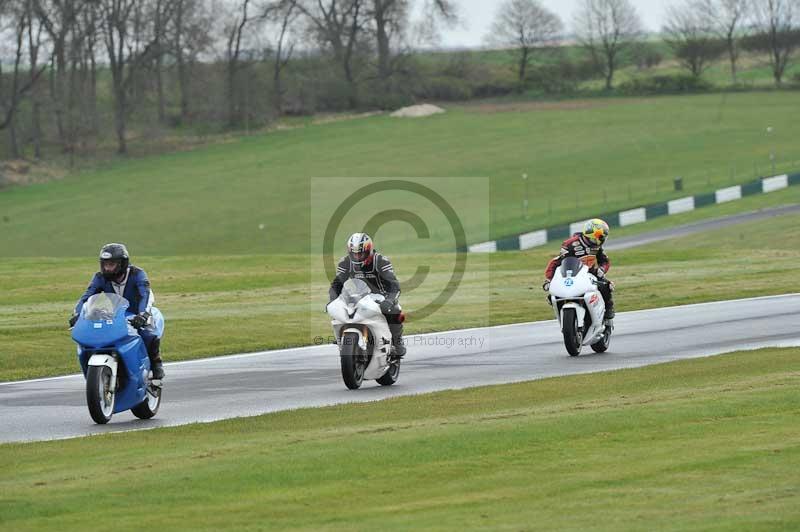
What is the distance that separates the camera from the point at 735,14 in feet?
408

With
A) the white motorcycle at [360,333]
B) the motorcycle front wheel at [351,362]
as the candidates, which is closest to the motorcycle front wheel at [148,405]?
the white motorcycle at [360,333]

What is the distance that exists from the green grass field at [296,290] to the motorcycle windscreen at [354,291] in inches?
234

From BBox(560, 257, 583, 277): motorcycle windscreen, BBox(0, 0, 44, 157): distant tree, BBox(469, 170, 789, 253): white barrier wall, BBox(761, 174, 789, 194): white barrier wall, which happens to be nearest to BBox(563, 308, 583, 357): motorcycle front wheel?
BBox(560, 257, 583, 277): motorcycle windscreen

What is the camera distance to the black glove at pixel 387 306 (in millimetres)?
16062

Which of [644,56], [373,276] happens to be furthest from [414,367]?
[644,56]

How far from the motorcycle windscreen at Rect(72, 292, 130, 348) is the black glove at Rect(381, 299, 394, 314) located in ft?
11.8

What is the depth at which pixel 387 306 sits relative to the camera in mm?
16094

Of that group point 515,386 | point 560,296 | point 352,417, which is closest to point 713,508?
point 352,417

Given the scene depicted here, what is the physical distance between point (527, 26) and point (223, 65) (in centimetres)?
3941

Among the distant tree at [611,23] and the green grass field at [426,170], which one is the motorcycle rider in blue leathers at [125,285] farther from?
the distant tree at [611,23]

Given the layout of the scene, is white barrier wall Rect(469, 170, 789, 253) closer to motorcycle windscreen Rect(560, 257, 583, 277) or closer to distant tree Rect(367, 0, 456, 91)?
motorcycle windscreen Rect(560, 257, 583, 277)

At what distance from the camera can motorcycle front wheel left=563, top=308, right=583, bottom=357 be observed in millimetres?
18984

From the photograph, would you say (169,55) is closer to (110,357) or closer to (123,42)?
(123,42)

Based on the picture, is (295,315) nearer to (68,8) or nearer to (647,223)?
(647,223)
